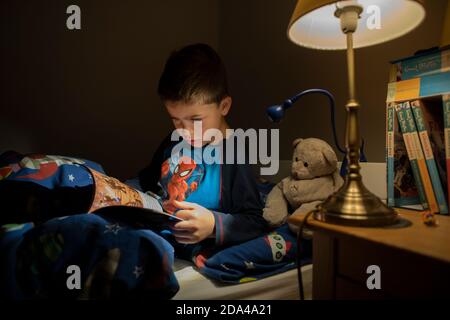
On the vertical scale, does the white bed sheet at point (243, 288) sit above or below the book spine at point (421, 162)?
below

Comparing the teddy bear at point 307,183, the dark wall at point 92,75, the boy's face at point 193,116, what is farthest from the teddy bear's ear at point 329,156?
the dark wall at point 92,75

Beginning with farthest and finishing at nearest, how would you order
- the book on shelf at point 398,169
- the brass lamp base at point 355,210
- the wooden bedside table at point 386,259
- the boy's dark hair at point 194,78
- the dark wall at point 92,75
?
the dark wall at point 92,75 < the boy's dark hair at point 194,78 < the book on shelf at point 398,169 < the brass lamp base at point 355,210 < the wooden bedside table at point 386,259

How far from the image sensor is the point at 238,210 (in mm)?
983

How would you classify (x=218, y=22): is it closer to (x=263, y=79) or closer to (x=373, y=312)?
(x=263, y=79)

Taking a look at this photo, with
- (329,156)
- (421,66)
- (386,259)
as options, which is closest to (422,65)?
(421,66)

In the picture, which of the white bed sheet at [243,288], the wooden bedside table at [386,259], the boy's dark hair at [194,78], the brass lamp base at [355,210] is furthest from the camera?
the boy's dark hair at [194,78]

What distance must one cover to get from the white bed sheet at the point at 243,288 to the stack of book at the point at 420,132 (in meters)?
0.33

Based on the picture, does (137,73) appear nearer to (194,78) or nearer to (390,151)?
(194,78)

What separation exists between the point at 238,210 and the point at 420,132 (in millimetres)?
521

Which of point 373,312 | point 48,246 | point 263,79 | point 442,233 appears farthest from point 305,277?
point 263,79

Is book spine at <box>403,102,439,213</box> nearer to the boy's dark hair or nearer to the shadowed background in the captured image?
the shadowed background

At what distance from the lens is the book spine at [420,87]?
0.72m

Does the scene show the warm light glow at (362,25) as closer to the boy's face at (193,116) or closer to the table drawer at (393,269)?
the boy's face at (193,116)

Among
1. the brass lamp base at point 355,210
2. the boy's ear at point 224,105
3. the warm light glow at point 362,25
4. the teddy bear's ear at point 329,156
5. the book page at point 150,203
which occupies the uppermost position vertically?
the warm light glow at point 362,25
